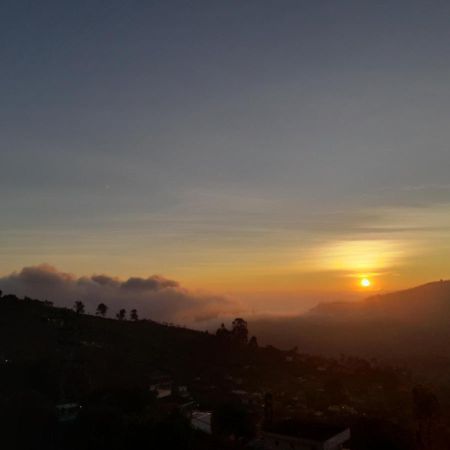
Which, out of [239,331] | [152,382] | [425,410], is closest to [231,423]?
[425,410]

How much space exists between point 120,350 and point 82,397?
3604cm

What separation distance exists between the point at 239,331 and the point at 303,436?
260 feet

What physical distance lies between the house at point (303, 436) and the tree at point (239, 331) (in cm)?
7042

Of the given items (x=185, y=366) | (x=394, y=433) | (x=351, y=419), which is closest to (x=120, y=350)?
(x=185, y=366)

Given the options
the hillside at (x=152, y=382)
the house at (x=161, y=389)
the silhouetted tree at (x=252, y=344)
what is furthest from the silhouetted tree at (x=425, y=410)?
the silhouetted tree at (x=252, y=344)

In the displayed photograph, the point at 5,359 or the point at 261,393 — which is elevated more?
the point at 5,359

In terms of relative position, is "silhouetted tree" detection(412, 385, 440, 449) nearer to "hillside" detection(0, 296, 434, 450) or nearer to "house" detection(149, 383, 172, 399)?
"hillside" detection(0, 296, 434, 450)

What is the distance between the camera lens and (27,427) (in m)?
40.1

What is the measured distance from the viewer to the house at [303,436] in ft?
134

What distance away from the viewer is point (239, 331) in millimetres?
120125

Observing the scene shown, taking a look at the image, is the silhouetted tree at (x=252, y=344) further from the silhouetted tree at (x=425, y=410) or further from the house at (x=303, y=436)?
the house at (x=303, y=436)

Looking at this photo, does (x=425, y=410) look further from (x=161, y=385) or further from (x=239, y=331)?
(x=239, y=331)

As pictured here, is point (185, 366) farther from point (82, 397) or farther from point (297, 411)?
point (82, 397)

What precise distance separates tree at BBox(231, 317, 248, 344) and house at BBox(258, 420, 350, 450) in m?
70.4
